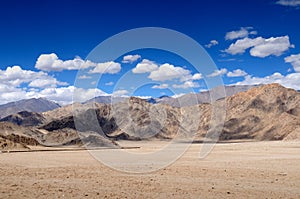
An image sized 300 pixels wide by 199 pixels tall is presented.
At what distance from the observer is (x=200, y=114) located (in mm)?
175875

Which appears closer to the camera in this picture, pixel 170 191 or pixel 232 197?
pixel 232 197

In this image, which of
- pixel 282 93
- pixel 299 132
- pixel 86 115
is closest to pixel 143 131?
pixel 86 115

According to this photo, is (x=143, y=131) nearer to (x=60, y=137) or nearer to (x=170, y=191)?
(x=60, y=137)

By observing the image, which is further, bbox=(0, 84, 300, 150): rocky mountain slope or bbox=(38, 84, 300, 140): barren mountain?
bbox=(38, 84, 300, 140): barren mountain

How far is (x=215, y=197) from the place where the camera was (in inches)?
606

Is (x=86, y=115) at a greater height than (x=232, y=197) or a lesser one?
greater

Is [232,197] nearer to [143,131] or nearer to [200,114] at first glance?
[143,131]

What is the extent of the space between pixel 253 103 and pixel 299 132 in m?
48.1

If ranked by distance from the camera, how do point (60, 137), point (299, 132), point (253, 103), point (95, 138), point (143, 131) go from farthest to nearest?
point (253, 103)
point (143, 131)
point (299, 132)
point (60, 137)
point (95, 138)

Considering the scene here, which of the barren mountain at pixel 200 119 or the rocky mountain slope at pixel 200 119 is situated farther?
the barren mountain at pixel 200 119

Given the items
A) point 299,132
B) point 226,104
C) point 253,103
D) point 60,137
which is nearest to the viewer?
point 60,137

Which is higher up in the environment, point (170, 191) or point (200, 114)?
point (200, 114)

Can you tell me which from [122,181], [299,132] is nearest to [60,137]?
[299,132]

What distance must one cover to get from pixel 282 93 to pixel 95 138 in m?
101
